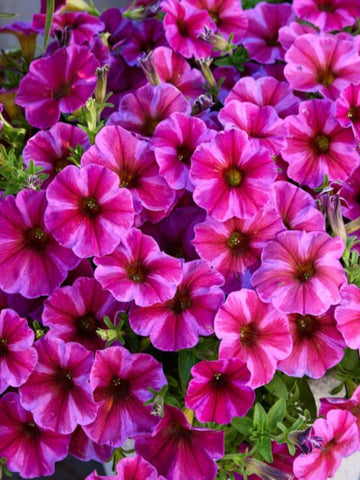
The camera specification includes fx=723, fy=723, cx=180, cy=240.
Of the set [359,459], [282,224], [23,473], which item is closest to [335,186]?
[282,224]

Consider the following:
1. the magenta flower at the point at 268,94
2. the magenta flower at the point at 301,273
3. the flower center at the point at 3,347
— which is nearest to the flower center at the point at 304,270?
the magenta flower at the point at 301,273

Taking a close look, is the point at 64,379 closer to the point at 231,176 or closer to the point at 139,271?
the point at 139,271

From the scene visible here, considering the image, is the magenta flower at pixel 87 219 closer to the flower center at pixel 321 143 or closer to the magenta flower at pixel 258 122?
the magenta flower at pixel 258 122

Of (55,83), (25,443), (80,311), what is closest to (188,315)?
(80,311)

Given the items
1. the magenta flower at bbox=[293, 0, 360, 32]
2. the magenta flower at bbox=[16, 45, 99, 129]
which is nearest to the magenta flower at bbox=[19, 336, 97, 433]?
the magenta flower at bbox=[16, 45, 99, 129]

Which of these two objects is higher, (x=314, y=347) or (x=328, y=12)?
(x=328, y=12)

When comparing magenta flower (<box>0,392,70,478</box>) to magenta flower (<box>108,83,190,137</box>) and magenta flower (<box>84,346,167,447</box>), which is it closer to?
magenta flower (<box>84,346,167,447</box>)
